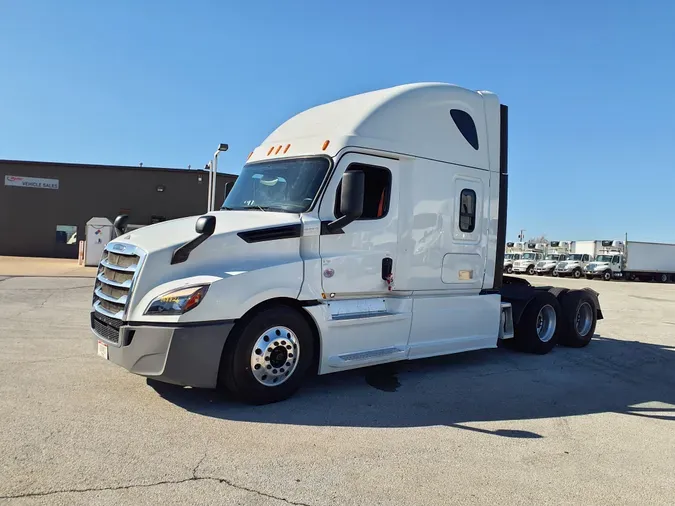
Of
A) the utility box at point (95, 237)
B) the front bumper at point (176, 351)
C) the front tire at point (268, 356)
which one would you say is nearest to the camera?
the front bumper at point (176, 351)

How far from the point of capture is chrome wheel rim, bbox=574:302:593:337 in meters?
9.16

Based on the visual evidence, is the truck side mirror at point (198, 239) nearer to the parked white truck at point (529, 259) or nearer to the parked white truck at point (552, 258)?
the parked white truck at point (552, 258)

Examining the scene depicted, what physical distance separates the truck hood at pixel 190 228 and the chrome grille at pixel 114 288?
0.13 meters

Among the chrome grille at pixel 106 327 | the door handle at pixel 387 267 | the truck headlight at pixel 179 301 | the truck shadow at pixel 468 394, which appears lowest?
the truck shadow at pixel 468 394

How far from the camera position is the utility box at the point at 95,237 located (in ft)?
85.3

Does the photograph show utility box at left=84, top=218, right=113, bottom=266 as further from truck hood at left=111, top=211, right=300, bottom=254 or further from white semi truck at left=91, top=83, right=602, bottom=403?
truck hood at left=111, top=211, right=300, bottom=254

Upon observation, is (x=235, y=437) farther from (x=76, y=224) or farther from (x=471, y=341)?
(x=76, y=224)

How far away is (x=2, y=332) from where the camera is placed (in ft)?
27.2

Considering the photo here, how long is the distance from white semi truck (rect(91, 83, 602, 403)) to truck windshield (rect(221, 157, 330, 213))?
0.06 feet

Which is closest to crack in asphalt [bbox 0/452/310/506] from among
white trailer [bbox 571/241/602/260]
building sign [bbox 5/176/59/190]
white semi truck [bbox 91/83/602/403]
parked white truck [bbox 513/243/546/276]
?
white semi truck [bbox 91/83/602/403]

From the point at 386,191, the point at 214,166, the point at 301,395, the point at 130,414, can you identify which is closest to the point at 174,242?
the point at 130,414

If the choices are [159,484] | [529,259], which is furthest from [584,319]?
[529,259]

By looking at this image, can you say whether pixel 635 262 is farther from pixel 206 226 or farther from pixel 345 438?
pixel 206 226

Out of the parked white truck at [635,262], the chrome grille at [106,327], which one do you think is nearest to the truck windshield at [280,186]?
the chrome grille at [106,327]
